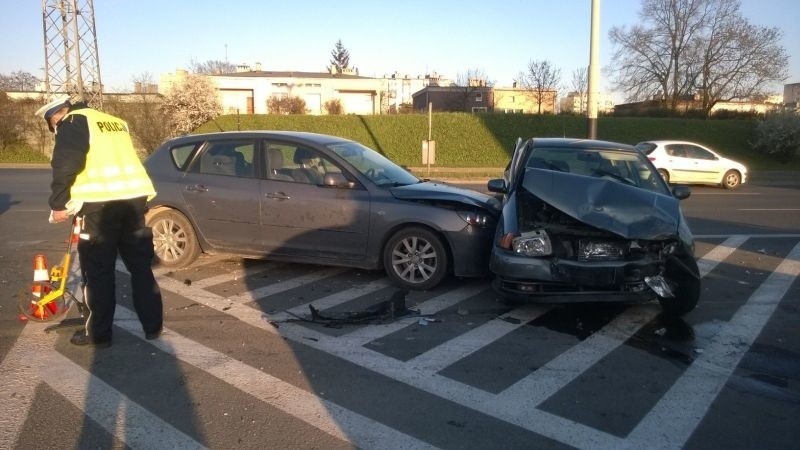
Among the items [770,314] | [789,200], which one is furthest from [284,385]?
[789,200]

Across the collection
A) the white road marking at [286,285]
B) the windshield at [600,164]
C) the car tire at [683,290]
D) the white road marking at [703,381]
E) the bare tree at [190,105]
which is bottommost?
the white road marking at [703,381]

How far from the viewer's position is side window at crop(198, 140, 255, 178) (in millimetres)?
7578

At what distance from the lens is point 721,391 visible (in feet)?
14.6

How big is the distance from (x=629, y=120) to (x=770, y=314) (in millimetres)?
27969

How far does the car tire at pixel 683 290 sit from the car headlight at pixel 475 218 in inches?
71.9

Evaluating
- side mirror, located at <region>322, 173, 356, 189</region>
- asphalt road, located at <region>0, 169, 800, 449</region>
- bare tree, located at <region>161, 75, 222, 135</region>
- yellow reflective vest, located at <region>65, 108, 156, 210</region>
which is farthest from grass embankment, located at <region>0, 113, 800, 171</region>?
yellow reflective vest, located at <region>65, 108, 156, 210</region>

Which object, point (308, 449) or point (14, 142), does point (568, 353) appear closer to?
point (308, 449)

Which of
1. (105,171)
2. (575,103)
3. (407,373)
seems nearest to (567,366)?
(407,373)

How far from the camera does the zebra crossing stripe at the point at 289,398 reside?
373cm

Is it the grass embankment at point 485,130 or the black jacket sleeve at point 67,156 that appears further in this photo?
the grass embankment at point 485,130

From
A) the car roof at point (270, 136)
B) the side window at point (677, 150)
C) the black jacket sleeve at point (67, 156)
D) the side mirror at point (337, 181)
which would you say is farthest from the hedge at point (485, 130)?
the black jacket sleeve at point (67, 156)

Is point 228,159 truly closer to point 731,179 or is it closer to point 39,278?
point 39,278

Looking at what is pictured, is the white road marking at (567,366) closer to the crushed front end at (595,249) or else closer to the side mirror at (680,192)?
the crushed front end at (595,249)

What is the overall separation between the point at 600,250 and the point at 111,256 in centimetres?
407
